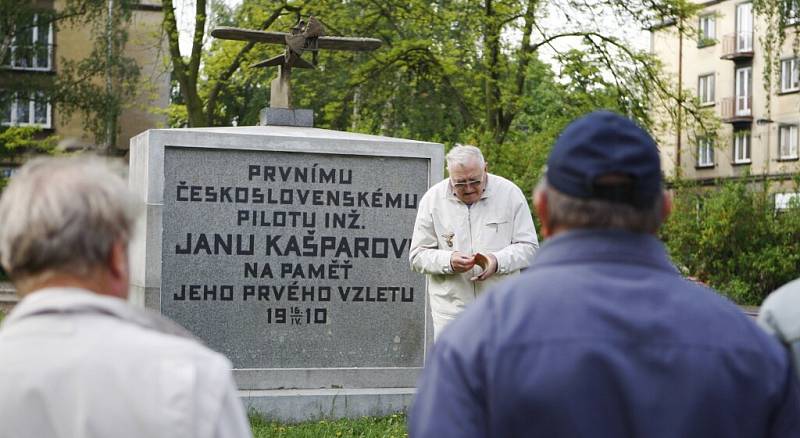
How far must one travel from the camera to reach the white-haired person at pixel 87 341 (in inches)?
88.6

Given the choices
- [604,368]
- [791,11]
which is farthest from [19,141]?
[604,368]

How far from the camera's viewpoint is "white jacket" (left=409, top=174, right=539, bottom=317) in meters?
7.66

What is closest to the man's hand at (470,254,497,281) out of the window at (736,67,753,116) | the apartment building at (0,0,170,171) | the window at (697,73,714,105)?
the apartment building at (0,0,170,171)

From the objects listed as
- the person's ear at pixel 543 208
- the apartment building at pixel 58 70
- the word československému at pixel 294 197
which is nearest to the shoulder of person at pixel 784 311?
the person's ear at pixel 543 208

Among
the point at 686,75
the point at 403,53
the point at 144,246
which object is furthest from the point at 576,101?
the point at 686,75

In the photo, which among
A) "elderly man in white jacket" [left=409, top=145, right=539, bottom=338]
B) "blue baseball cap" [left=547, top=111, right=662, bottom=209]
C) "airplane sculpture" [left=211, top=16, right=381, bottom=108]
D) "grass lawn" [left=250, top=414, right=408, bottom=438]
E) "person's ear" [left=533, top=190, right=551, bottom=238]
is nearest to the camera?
"blue baseball cap" [left=547, top=111, right=662, bottom=209]

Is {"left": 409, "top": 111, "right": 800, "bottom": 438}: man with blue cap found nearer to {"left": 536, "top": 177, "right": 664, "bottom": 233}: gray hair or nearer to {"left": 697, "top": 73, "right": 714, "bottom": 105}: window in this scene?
{"left": 536, "top": 177, "right": 664, "bottom": 233}: gray hair

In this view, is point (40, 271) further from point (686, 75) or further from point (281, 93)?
point (686, 75)

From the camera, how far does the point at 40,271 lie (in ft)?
7.84

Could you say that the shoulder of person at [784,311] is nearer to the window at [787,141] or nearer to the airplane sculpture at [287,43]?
the airplane sculpture at [287,43]

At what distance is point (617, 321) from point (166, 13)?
23.8m

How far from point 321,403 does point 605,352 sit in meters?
7.04

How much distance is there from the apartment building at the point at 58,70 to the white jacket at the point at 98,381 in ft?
95.3

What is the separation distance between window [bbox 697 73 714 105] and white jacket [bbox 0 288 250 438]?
5754 cm
